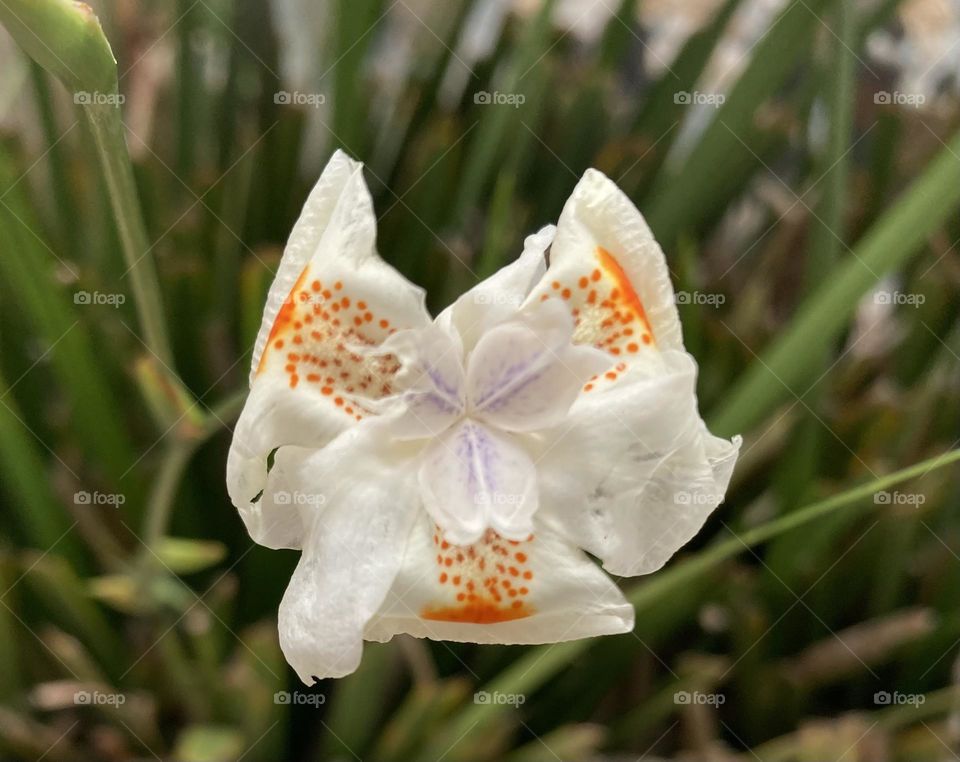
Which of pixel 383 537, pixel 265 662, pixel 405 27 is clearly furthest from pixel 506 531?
pixel 405 27

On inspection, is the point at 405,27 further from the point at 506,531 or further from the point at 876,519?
the point at 506,531

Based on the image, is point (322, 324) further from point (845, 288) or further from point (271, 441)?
point (845, 288)

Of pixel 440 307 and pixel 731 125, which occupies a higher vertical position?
pixel 731 125

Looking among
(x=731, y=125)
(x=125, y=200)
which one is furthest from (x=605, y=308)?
(x=731, y=125)

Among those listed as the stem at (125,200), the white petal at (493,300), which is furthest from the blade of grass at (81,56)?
the white petal at (493,300)

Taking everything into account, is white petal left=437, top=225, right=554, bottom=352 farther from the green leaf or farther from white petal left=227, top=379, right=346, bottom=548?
the green leaf

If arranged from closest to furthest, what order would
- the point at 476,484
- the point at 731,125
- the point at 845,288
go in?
the point at 476,484
the point at 845,288
the point at 731,125
